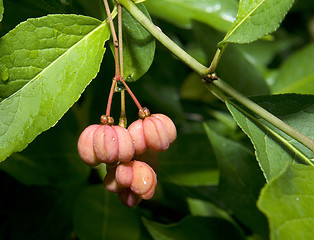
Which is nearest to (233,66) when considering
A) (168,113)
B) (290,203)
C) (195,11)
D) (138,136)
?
(195,11)

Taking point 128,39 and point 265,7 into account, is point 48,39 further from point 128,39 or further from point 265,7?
point 265,7

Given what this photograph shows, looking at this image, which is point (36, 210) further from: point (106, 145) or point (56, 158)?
point (106, 145)

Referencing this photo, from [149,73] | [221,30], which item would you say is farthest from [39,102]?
[149,73]

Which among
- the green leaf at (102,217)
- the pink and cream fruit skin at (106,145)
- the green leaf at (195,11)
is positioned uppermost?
the green leaf at (195,11)

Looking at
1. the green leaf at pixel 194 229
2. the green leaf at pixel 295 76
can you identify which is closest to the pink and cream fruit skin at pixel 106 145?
the green leaf at pixel 194 229

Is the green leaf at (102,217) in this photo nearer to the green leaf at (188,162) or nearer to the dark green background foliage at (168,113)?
the dark green background foliage at (168,113)

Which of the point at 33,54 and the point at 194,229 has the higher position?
the point at 33,54

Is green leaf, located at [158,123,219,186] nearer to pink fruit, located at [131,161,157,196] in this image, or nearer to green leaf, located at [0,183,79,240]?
green leaf, located at [0,183,79,240]
